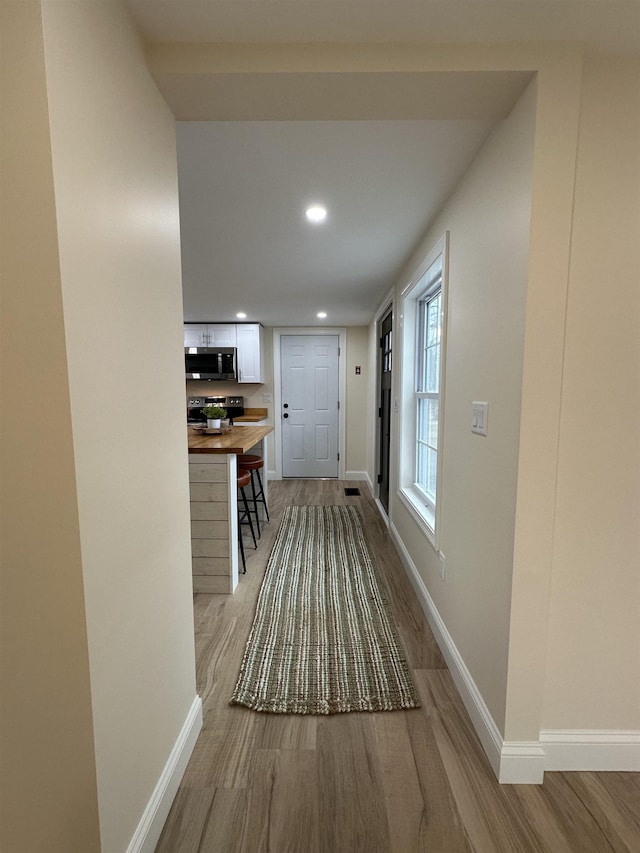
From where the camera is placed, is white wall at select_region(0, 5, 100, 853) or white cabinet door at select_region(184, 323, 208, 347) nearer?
white wall at select_region(0, 5, 100, 853)

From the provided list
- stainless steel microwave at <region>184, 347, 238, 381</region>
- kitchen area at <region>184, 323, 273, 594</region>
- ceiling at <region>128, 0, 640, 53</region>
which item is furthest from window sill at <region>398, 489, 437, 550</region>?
stainless steel microwave at <region>184, 347, 238, 381</region>

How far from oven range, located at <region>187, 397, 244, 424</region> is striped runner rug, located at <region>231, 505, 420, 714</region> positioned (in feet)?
8.64

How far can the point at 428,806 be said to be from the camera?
1098mm

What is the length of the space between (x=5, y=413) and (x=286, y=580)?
209cm

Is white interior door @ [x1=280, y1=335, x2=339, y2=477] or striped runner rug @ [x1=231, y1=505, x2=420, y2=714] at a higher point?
white interior door @ [x1=280, y1=335, x2=339, y2=477]

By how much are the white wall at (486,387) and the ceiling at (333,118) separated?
0.16 metres

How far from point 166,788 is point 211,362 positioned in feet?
14.0

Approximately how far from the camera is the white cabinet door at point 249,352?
4.80m

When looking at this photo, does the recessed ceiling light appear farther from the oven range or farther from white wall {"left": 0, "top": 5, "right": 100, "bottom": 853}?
the oven range

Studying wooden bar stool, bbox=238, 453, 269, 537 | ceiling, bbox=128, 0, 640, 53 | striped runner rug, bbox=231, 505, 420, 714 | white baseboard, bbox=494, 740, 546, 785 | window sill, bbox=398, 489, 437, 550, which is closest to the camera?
ceiling, bbox=128, 0, 640, 53

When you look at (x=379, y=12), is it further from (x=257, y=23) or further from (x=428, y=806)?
(x=428, y=806)

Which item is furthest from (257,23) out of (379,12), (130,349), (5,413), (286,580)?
(286,580)

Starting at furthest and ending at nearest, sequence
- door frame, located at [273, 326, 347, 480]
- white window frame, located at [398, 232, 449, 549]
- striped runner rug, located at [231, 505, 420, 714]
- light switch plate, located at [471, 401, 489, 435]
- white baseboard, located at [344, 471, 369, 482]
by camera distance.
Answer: white baseboard, located at [344, 471, 369, 482] < door frame, located at [273, 326, 347, 480] < white window frame, located at [398, 232, 449, 549] < striped runner rug, located at [231, 505, 420, 714] < light switch plate, located at [471, 401, 489, 435]

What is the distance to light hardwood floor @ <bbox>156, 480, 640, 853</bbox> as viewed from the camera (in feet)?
3.33
